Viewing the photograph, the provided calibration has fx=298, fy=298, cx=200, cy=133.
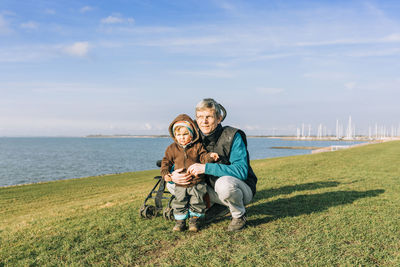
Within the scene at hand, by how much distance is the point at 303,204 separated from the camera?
21.4ft

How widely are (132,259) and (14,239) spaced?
8.12 feet

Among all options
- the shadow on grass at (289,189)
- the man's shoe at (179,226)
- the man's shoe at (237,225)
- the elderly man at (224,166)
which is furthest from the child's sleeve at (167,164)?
the shadow on grass at (289,189)

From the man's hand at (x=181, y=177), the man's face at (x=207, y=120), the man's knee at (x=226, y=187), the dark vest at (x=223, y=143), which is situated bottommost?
the man's knee at (x=226, y=187)

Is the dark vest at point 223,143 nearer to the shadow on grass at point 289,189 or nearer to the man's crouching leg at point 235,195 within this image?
the man's crouching leg at point 235,195

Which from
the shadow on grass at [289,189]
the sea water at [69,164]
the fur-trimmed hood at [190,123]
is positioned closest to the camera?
the fur-trimmed hood at [190,123]

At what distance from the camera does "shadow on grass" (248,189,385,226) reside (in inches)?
225

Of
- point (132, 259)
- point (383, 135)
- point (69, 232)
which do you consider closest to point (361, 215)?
point (132, 259)

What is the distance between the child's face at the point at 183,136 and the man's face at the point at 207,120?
1.10 feet

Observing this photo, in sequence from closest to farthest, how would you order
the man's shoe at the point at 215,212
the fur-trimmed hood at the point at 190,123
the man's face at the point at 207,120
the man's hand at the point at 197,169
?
the man's hand at the point at 197,169 < the fur-trimmed hood at the point at 190,123 < the man's face at the point at 207,120 < the man's shoe at the point at 215,212

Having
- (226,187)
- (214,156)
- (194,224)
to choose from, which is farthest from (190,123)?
(194,224)

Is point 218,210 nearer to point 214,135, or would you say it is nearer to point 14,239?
point 214,135

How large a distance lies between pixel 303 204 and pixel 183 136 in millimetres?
3650

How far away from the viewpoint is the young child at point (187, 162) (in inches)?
171

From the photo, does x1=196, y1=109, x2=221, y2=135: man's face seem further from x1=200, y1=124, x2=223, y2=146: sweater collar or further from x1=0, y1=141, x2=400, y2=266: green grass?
x1=0, y1=141, x2=400, y2=266: green grass
